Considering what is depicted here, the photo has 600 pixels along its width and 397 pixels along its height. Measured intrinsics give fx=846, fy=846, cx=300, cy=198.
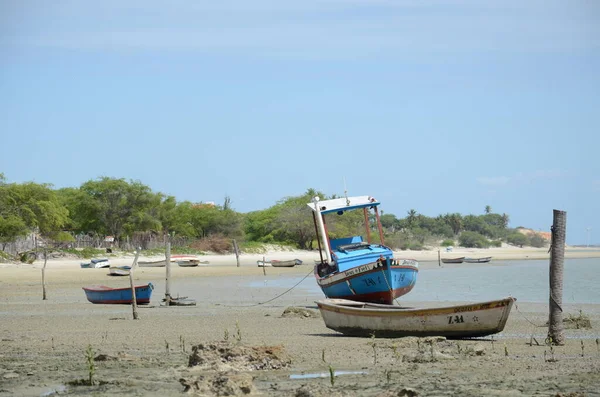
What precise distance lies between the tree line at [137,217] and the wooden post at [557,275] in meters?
46.9

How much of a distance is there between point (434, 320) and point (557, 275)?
2334mm

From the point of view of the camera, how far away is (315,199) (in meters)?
Result: 26.8

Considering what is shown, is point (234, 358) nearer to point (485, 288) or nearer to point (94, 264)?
point (485, 288)

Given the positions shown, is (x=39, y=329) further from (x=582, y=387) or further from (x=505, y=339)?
(x=582, y=387)

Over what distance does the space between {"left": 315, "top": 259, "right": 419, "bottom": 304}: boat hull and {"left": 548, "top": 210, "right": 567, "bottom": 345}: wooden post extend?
349 inches

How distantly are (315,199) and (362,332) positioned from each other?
34.6 ft


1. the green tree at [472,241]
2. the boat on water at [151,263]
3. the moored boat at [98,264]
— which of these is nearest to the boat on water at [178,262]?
the boat on water at [151,263]

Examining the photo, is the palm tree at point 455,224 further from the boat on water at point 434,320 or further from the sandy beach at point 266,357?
the boat on water at point 434,320

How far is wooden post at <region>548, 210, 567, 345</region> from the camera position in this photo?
590 inches

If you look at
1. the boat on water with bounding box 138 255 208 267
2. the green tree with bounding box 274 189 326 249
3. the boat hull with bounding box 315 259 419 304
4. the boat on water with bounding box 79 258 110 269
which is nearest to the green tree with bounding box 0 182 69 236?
the boat on water with bounding box 79 258 110 269

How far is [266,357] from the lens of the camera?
12.6 metres

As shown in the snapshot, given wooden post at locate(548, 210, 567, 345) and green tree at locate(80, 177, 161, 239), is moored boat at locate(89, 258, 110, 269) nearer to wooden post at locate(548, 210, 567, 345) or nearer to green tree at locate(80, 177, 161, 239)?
green tree at locate(80, 177, 161, 239)

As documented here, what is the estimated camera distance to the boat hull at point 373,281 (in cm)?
2381

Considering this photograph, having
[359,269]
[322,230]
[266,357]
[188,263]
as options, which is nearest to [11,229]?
[188,263]
